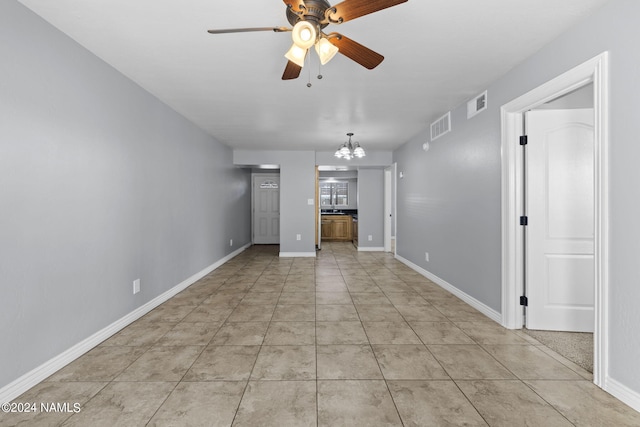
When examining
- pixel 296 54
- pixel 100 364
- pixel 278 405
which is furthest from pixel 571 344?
pixel 100 364

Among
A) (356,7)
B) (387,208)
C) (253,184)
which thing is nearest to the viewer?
(356,7)

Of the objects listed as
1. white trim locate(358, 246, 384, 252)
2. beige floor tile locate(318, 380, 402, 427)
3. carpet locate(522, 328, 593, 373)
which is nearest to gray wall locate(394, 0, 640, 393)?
carpet locate(522, 328, 593, 373)

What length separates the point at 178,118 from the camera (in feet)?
12.8

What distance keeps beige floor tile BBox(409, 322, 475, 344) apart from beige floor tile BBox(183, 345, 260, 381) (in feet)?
4.73

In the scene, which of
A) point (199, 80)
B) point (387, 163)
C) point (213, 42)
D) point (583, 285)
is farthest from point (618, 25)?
point (387, 163)

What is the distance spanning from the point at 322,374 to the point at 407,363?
0.63m

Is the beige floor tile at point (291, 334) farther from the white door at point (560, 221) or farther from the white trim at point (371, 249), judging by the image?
→ the white trim at point (371, 249)

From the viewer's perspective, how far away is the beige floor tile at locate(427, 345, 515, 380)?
1990 mm

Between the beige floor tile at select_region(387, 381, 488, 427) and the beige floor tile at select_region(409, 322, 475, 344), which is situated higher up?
the beige floor tile at select_region(409, 322, 475, 344)

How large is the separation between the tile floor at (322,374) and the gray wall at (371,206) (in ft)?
13.0

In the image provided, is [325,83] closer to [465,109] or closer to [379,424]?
[465,109]

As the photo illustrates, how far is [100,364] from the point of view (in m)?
2.13

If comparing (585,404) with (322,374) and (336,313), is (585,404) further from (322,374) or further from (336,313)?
(336,313)

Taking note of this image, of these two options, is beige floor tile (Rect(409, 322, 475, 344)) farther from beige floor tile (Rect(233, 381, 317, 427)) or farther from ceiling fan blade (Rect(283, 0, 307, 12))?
ceiling fan blade (Rect(283, 0, 307, 12))
